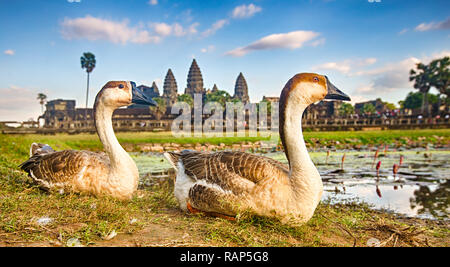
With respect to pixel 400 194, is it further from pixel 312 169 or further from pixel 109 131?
pixel 109 131

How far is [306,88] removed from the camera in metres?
3.08

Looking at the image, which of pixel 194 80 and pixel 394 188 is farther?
pixel 194 80

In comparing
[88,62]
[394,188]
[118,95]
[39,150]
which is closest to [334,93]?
[118,95]

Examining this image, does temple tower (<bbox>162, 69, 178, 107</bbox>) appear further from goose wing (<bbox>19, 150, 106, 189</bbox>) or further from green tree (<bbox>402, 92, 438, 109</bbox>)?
goose wing (<bbox>19, 150, 106, 189</bbox>)

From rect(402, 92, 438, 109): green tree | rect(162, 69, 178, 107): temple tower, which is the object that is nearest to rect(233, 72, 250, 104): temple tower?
rect(162, 69, 178, 107): temple tower

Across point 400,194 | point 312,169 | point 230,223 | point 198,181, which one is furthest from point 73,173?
point 400,194

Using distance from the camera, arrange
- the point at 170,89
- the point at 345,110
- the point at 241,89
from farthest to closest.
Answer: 1. the point at 241,89
2. the point at 170,89
3. the point at 345,110

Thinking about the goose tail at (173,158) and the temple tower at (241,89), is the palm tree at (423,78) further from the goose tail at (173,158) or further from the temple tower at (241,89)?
the goose tail at (173,158)

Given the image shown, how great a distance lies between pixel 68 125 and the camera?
50688 mm

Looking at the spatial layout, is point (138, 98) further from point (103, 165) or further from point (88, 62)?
point (88, 62)

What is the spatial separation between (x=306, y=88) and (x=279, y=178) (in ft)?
3.22

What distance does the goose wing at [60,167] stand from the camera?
3943 millimetres

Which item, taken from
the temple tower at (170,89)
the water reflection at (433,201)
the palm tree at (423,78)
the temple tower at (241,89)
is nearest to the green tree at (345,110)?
the palm tree at (423,78)

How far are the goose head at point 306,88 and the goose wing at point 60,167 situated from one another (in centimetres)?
272
